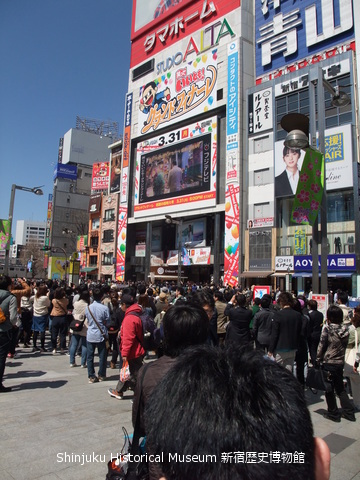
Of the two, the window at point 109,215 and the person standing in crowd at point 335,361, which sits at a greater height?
Result: the window at point 109,215

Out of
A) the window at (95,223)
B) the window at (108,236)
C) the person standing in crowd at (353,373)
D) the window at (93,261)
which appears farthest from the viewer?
the window at (95,223)

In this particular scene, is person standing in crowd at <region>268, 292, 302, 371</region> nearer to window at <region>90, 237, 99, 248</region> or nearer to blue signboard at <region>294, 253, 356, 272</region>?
blue signboard at <region>294, 253, 356, 272</region>

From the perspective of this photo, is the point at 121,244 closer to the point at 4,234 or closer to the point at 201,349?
the point at 4,234

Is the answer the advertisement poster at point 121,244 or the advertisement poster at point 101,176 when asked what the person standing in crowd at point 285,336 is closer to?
the advertisement poster at point 121,244

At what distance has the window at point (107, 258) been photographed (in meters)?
48.6

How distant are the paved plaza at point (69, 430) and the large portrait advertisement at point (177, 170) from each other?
28.8 meters

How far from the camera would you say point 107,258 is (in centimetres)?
4925

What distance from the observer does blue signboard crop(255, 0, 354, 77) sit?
27.3 metres

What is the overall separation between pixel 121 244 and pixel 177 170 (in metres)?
12.8

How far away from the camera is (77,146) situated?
245 ft

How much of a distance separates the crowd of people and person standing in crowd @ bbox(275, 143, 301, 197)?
2105 centimetres

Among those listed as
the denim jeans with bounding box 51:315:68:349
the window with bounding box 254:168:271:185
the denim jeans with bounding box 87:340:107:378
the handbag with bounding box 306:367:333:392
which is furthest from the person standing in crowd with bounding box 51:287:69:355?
the window with bounding box 254:168:271:185

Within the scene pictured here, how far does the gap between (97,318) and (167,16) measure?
150 ft

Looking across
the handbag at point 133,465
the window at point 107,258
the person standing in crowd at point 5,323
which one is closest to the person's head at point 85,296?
the person standing in crowd at point 5,323
